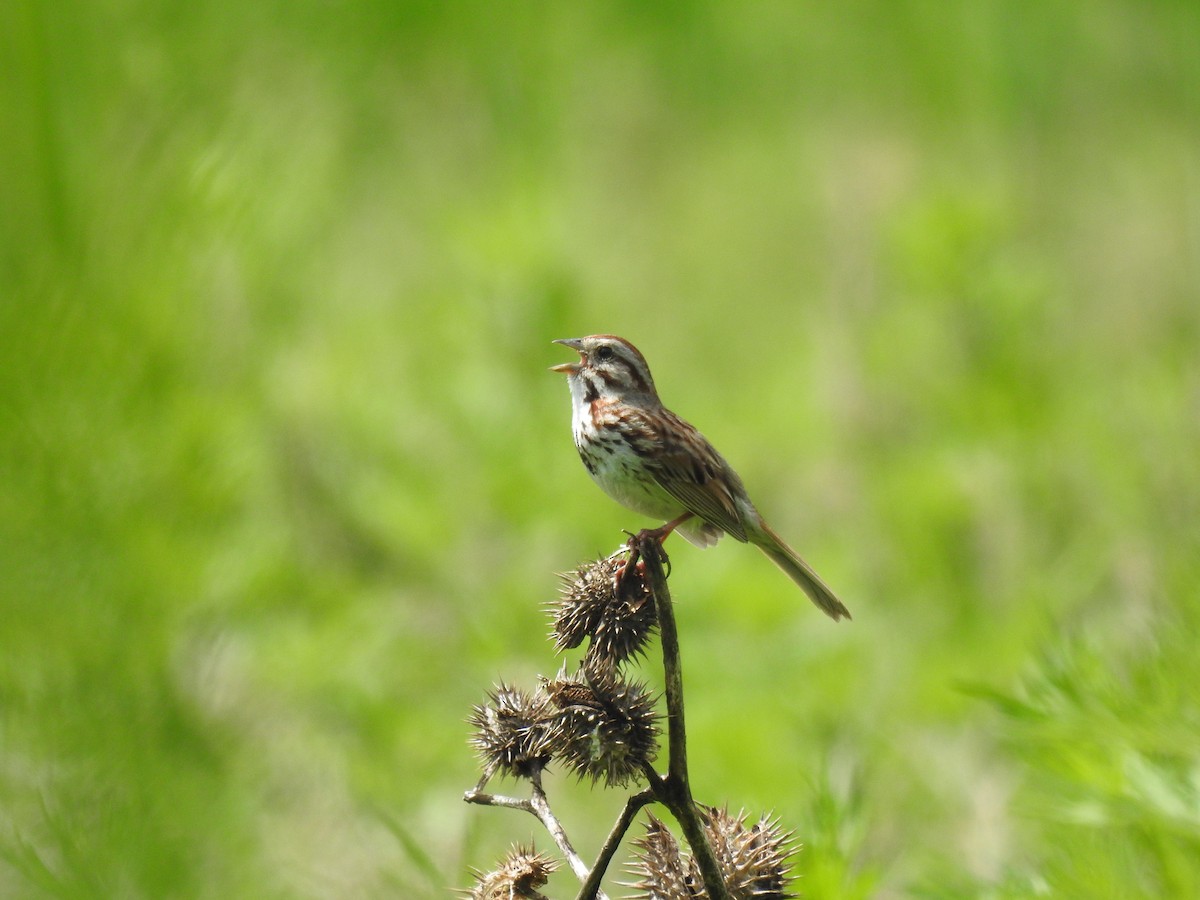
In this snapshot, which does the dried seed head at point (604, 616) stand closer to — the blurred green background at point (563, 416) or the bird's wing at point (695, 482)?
the blurred green background at point (563, 416)

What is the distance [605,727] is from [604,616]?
189 mm

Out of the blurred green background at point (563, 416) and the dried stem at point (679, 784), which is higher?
the blurred green background at point (563, 416)

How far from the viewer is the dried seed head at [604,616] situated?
1334 millimetres

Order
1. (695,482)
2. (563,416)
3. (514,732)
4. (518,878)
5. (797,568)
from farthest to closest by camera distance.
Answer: (563,416)
(797,568)
(695,482)
(514,732)
(518,878)

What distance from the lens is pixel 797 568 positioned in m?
2.62

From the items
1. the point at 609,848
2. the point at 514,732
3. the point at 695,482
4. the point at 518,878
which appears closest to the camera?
the point at 609,848

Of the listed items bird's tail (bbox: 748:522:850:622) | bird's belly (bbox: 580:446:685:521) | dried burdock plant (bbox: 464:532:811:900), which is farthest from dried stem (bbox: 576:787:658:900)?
bird's tail (bbox: 748:522:850:622)

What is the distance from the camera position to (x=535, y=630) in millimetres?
3936

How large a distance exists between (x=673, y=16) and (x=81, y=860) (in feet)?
6.61

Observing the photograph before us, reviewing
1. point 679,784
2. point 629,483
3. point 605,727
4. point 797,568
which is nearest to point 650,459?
point 629,483

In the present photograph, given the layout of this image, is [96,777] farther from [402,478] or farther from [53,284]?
[402,478]

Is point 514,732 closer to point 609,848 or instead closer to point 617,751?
point 617,751

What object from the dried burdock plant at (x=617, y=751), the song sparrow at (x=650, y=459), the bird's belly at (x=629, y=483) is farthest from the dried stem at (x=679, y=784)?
the bird's belly at (x=629, y=483)

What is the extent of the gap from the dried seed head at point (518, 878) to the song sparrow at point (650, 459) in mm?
1119
